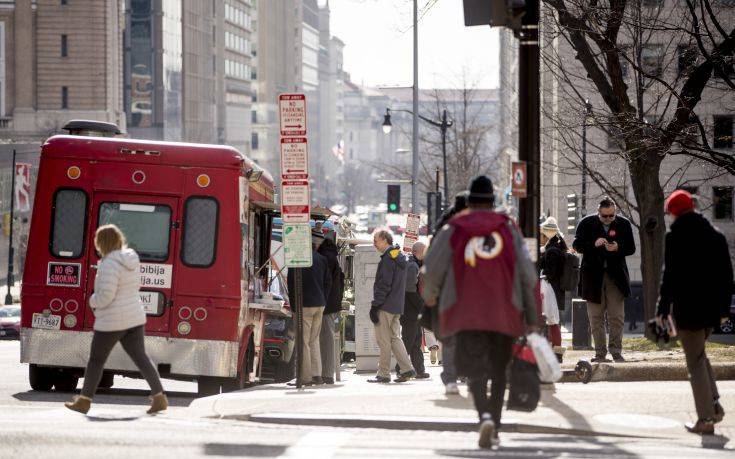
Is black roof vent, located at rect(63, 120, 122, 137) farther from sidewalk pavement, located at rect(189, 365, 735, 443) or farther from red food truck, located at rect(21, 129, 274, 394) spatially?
sidewalk pavement, located at rect(189, 365, 735, 443)

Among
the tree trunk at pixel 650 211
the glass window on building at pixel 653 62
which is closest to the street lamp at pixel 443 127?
the glass window on building at pixel 653 62

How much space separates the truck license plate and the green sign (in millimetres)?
2630

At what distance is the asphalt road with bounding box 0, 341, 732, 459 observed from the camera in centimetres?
931

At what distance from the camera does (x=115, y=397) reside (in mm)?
15258

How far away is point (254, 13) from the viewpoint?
559ft

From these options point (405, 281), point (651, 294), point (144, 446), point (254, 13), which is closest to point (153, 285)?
point (405, 281)

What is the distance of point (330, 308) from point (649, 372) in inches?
175

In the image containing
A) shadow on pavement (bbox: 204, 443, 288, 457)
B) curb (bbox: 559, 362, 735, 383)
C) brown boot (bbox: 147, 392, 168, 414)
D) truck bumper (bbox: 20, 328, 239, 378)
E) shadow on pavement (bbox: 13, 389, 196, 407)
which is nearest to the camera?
shadow on pavement (bbox: 204, 443, 288, 457)

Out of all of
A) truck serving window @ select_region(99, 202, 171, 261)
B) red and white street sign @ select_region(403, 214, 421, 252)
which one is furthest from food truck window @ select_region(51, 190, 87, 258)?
red and white street sign @ select_region(403, 214, 421, 252)

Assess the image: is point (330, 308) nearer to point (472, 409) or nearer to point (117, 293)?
point (472, 409)

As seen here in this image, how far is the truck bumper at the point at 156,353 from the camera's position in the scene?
49.4 feet

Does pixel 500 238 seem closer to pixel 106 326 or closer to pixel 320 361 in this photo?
pixel 106 326

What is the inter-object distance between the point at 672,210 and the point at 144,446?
4123 millimetres

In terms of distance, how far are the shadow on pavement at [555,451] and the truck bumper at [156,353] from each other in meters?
5.73
